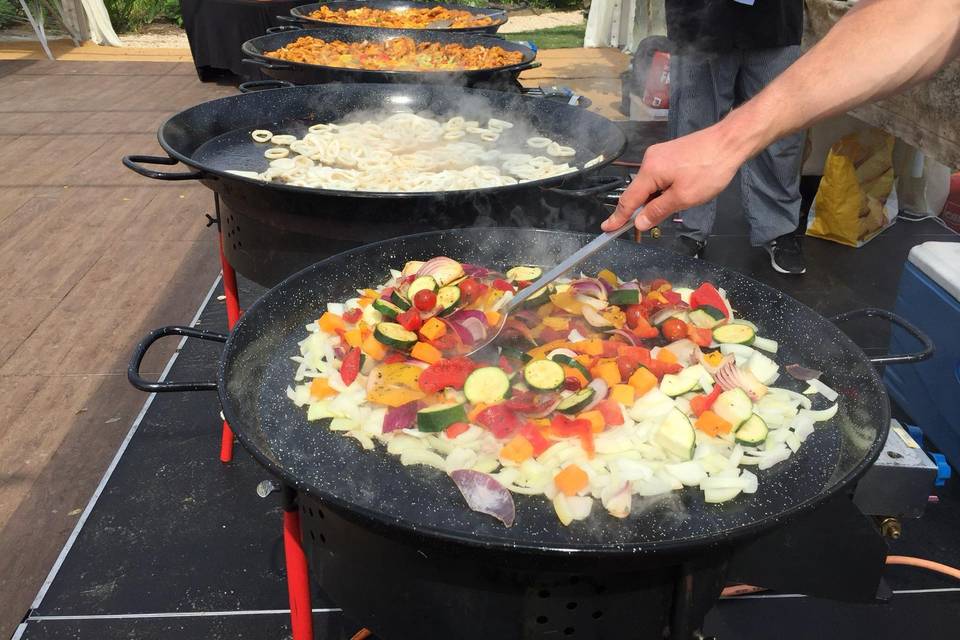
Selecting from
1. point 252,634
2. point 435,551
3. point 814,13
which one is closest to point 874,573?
point 435,551

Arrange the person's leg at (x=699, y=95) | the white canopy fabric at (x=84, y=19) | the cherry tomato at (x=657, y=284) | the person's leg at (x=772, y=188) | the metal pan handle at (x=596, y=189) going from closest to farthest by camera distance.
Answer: the cherry tomato at (x=657, y=284)
the metal pan handle at (x=596, y=189)
the person's leg at (x=699, y=95)
the person's leg at (x=772, y=188)
the white canopy fabric at (x=84, y=19)

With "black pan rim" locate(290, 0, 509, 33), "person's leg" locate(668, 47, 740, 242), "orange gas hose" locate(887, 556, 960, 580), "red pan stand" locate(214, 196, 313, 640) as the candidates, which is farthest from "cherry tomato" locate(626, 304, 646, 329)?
"black pan rim" locate(290, 0, 509, 33)

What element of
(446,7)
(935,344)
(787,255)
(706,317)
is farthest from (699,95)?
(706,317)

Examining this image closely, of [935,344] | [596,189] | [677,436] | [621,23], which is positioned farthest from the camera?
[621,23]

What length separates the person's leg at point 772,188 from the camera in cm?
530

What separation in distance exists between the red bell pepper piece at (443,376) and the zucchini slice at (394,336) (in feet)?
0.32

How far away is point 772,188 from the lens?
217 inches

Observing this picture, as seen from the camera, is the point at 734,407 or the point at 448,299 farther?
the point at 448,299

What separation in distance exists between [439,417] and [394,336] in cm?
31

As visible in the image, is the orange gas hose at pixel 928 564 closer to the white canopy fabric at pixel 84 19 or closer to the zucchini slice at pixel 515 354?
the zucchini slice at pixel 515 354

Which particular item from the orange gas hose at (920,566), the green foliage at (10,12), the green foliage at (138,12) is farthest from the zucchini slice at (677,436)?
the green foliage at (10,12)

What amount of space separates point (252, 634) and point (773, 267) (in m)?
4.49

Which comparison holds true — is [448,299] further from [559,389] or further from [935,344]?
[935,344]

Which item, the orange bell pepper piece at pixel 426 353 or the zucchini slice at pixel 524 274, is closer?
the orange bell pepper piece at pixel 426 353
